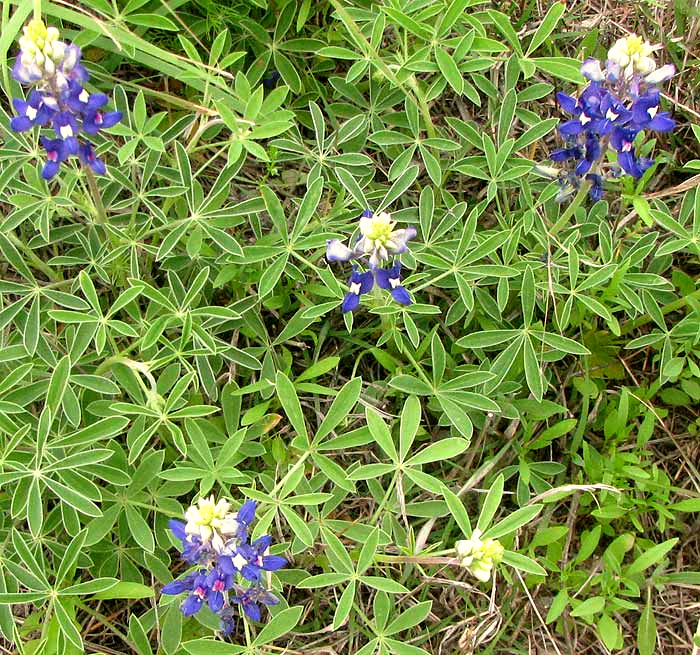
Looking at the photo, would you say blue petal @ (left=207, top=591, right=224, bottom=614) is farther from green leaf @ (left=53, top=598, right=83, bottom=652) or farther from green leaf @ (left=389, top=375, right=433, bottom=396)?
green leaf @ (left=389, top=375, right=433, bottom=396)

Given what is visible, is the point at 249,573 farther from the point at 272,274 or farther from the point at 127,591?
the point at 272,274

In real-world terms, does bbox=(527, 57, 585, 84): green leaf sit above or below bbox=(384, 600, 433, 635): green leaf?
above

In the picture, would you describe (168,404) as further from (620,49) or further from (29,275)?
(620,49)

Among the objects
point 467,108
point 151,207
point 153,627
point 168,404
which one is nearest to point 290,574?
point 153,627

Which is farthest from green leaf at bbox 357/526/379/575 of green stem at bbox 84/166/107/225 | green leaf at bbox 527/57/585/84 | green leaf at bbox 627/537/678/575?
green leaf at bbox 527/57/585/84

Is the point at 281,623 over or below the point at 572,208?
below

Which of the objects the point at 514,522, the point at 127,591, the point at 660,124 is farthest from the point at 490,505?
the point at 660,124

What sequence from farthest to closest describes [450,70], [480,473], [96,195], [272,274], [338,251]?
[480,473] → [450,70] → [272,274] → [96,195] → [338,251]
